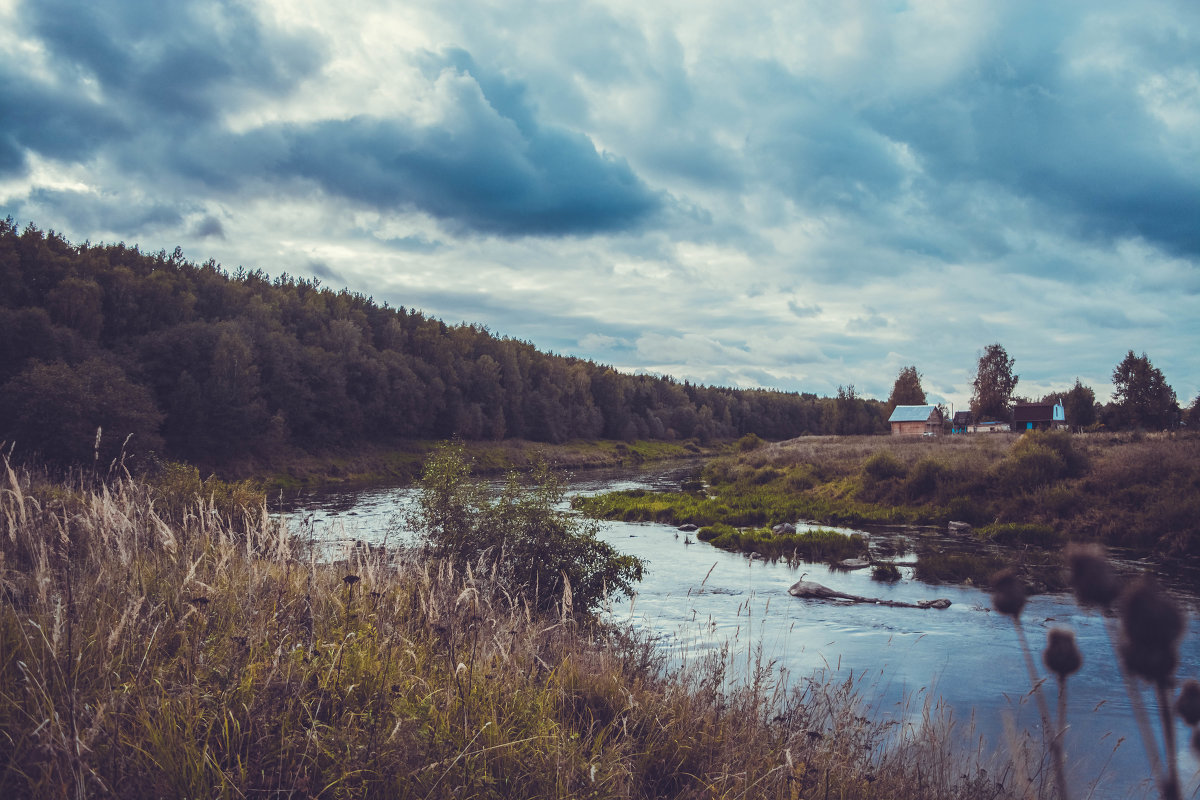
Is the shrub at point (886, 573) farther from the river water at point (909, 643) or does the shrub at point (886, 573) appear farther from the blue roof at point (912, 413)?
the blue roof at point (912, 413)

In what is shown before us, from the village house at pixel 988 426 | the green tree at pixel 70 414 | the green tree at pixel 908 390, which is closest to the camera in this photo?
the green tree at pixel 70 414

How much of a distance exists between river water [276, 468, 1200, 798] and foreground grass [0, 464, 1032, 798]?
1.12 m

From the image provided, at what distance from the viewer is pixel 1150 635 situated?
1.17 meters

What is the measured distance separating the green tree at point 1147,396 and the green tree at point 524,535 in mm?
62329

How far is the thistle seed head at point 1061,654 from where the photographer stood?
1523 millimetres

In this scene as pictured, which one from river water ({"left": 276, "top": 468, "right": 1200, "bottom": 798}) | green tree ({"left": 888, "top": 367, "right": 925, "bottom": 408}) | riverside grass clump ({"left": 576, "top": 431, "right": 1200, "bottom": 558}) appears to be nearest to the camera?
river water ({"left": 276, "top": 468, "right": 1200, "bottom": 798})

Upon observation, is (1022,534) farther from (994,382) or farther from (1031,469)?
(994,382)

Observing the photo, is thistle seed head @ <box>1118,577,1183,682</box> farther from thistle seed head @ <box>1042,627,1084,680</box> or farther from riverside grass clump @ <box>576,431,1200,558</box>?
riverside grass clump @ <box>576,431,1200,558</box>

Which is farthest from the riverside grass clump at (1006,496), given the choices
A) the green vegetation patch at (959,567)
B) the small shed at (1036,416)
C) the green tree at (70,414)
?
the small shed at (1036,416)

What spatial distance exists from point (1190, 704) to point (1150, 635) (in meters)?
0.47

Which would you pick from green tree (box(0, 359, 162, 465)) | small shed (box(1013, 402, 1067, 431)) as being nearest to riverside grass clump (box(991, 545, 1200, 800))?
green tree (box(0, 359, 162, 465))

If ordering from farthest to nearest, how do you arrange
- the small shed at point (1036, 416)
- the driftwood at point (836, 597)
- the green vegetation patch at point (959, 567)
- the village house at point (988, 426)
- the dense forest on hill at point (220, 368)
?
1. the village house at point (988, 426)
2. the small shed at point (1036, 416)
3. the dense forest on hill at point (220, 368)
4. the green vegetation patch at point (959, 567)
5. the driftwood at point (836, 597)

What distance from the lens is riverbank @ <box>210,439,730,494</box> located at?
46.8 m

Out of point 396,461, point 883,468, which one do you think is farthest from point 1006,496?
point 396,461
